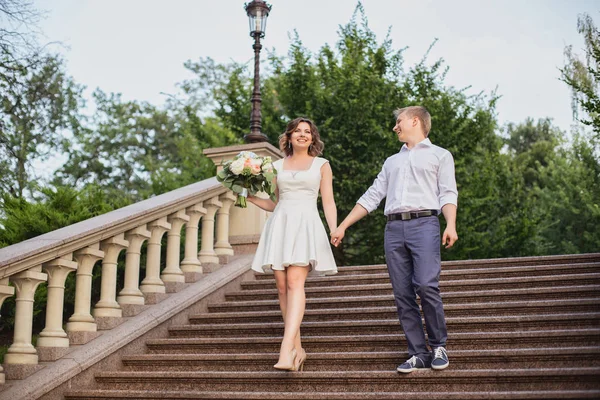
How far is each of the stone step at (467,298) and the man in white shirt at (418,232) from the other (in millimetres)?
1279

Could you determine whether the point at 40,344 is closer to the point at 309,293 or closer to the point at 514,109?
the point at 309,293

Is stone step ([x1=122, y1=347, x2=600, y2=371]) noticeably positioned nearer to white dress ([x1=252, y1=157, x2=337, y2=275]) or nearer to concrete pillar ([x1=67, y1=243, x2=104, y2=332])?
concrete pillar ([x1=67, y1=243, x2=104, y2=332])

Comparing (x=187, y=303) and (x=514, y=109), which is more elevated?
(x=514, y=109)

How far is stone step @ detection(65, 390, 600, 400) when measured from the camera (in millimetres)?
4023

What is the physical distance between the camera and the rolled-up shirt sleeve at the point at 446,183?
4.82m

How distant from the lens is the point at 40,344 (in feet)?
17.4

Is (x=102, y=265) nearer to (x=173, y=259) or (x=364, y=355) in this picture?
(x=173, y=259)

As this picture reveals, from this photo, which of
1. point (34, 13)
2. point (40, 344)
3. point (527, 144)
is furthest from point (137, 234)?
point (527, 144)

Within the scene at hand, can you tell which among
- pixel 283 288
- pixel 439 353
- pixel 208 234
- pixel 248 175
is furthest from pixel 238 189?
pixel 208 234

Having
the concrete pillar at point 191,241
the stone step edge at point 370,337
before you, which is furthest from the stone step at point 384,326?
the concrete pillar at point 191,241

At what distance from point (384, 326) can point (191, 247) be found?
8.90ft

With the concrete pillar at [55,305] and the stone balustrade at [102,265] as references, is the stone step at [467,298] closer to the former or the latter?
the stone balustrade at [102,265]

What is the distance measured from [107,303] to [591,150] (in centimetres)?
2332

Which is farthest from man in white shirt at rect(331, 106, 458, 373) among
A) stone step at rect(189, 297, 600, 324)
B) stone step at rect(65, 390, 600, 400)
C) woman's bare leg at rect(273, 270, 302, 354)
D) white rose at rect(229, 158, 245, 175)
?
stone step at rect(189, 297, 600, 324)
